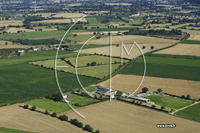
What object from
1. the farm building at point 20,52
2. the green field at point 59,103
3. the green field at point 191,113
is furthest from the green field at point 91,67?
the green field at point 191,113

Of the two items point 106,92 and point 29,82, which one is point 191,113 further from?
point 29,82

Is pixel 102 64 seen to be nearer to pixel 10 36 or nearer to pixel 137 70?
pixel 137 70

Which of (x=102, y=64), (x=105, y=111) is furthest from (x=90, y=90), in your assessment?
(x=102, y=64)

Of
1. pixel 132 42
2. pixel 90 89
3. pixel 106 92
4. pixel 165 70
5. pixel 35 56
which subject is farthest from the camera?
pixel 132 42

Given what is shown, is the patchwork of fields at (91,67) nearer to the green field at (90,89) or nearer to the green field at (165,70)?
the green field at (165,70)

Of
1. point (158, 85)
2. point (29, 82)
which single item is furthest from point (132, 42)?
point (29, 82)

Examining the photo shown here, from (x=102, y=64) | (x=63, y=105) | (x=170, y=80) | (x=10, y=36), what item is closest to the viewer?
(x=63, y=105)
